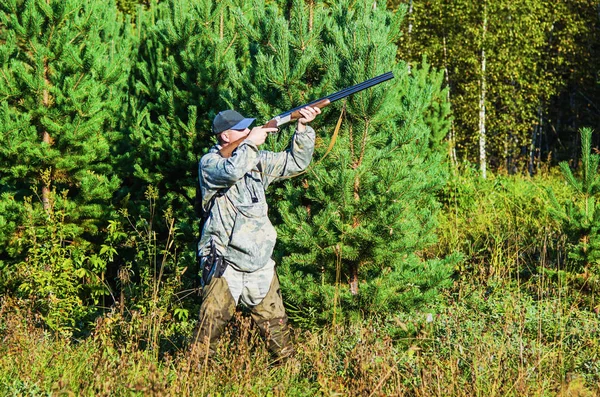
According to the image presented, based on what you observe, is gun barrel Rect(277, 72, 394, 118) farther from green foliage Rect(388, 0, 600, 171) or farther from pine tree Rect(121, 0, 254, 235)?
green foliage Rect(388, 0, 600, 171)

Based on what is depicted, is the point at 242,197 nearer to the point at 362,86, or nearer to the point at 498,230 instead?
the point at 362,86

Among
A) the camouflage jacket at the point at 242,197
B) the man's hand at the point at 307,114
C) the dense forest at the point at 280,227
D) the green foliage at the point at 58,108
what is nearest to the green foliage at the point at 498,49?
the dense forest at the point at 280,227

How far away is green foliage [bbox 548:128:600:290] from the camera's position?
6.16 metres

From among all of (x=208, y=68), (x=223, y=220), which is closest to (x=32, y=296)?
(x=223, y=220)

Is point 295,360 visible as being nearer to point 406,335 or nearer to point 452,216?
point 406,335

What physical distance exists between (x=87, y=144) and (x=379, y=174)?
357 centimetres

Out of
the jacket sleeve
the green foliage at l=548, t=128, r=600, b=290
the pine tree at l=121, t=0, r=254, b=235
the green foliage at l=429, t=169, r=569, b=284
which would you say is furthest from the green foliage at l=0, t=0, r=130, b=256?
the green foliage at l=548, t=128, r=600, b=290

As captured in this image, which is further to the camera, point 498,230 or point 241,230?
point 498,230

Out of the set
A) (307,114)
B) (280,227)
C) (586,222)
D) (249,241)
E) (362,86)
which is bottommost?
(586,222)

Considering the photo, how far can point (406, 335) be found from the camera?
17.3 ft

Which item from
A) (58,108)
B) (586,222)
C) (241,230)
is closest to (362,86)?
(241,230)

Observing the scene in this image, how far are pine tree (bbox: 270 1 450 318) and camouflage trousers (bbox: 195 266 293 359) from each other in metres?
0.61

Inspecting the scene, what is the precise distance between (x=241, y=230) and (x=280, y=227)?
0.98 meters

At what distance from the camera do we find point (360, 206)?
5496mm
